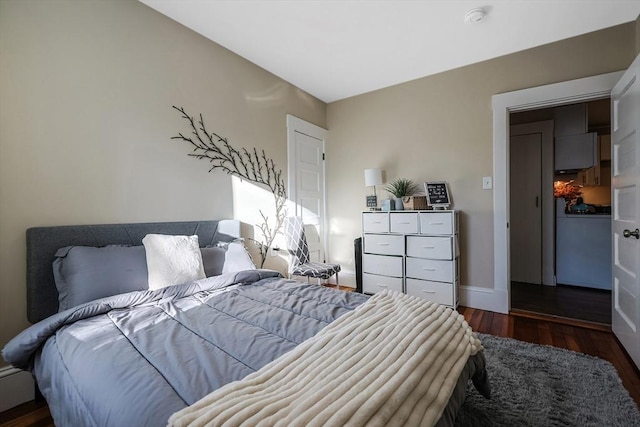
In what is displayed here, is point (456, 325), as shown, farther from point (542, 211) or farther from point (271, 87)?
point (542, 211)

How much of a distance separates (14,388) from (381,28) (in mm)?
3460

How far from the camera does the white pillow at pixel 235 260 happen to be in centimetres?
212

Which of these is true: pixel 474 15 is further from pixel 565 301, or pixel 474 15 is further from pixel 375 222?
pixel 565 301

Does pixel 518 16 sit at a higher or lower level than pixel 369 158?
higher

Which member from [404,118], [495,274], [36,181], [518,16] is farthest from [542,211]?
[36,181]

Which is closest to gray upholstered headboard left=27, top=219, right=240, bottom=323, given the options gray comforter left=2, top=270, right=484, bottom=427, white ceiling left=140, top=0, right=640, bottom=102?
gray comforter left=2, top=270, right=484, bottom=427

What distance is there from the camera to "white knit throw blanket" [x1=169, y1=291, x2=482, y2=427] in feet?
2.10

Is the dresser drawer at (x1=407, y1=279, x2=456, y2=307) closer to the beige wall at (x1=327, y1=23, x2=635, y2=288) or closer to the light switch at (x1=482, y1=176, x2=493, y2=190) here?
the beige wall at (x1=327, y1=23, x2=635, y2=288)

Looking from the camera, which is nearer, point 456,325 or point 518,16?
point 456,325

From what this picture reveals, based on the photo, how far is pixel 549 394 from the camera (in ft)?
5.02

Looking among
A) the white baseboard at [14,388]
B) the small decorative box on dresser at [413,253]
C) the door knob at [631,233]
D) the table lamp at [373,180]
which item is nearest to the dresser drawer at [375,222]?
the small decorative box on dresser at [413,253]

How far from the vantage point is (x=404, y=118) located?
3.38m

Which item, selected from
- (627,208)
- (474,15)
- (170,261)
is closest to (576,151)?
(627,208)

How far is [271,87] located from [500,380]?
3242mm
